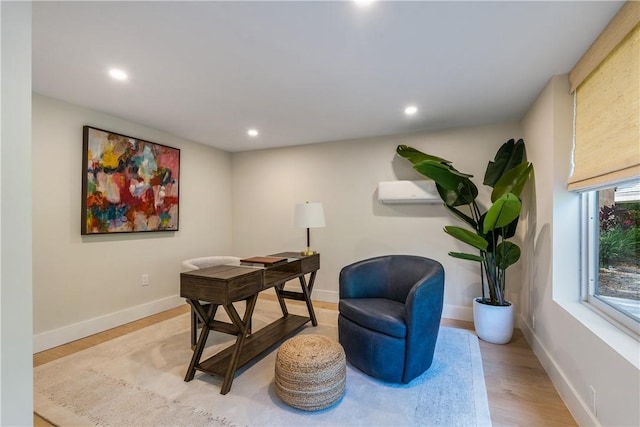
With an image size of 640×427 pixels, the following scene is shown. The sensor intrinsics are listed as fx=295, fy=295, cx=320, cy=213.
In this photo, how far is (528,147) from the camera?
2877 millimetres

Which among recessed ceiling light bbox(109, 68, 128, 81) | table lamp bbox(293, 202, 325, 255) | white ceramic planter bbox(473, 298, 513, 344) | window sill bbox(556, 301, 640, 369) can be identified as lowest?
white ceramic planter bbox(473, 298, 513, 344)

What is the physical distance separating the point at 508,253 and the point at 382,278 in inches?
47.1

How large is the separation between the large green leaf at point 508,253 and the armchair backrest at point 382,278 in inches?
29.8

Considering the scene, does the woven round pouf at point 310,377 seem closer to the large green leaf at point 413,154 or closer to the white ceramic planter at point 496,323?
the white ceramic planter at point 496,323

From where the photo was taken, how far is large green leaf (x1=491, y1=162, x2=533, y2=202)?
249cm

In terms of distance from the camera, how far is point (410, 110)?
2.93 meters

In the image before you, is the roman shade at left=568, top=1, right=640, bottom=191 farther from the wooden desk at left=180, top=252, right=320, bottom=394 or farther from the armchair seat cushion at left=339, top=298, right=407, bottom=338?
the wooden desk at left=180, top=252, right=320, bottom=394

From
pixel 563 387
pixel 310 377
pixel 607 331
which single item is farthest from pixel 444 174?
pixel 310 377

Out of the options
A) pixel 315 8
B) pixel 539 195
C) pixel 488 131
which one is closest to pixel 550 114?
pixel 539 195

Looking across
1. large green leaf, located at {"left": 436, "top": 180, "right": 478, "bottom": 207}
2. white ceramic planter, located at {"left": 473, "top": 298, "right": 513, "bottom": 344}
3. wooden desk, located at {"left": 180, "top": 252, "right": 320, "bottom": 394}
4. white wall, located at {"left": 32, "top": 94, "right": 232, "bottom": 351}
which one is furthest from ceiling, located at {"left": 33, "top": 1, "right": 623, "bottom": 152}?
white ceramic planter, located at {"left": 473, "top": 298, "right": 513, "bottom": 344}

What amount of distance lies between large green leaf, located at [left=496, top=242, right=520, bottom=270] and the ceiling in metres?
1.32

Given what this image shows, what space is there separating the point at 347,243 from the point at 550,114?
2518 mm

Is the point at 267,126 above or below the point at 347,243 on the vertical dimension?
above

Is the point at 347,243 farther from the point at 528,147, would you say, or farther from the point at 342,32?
the point at 342,32
